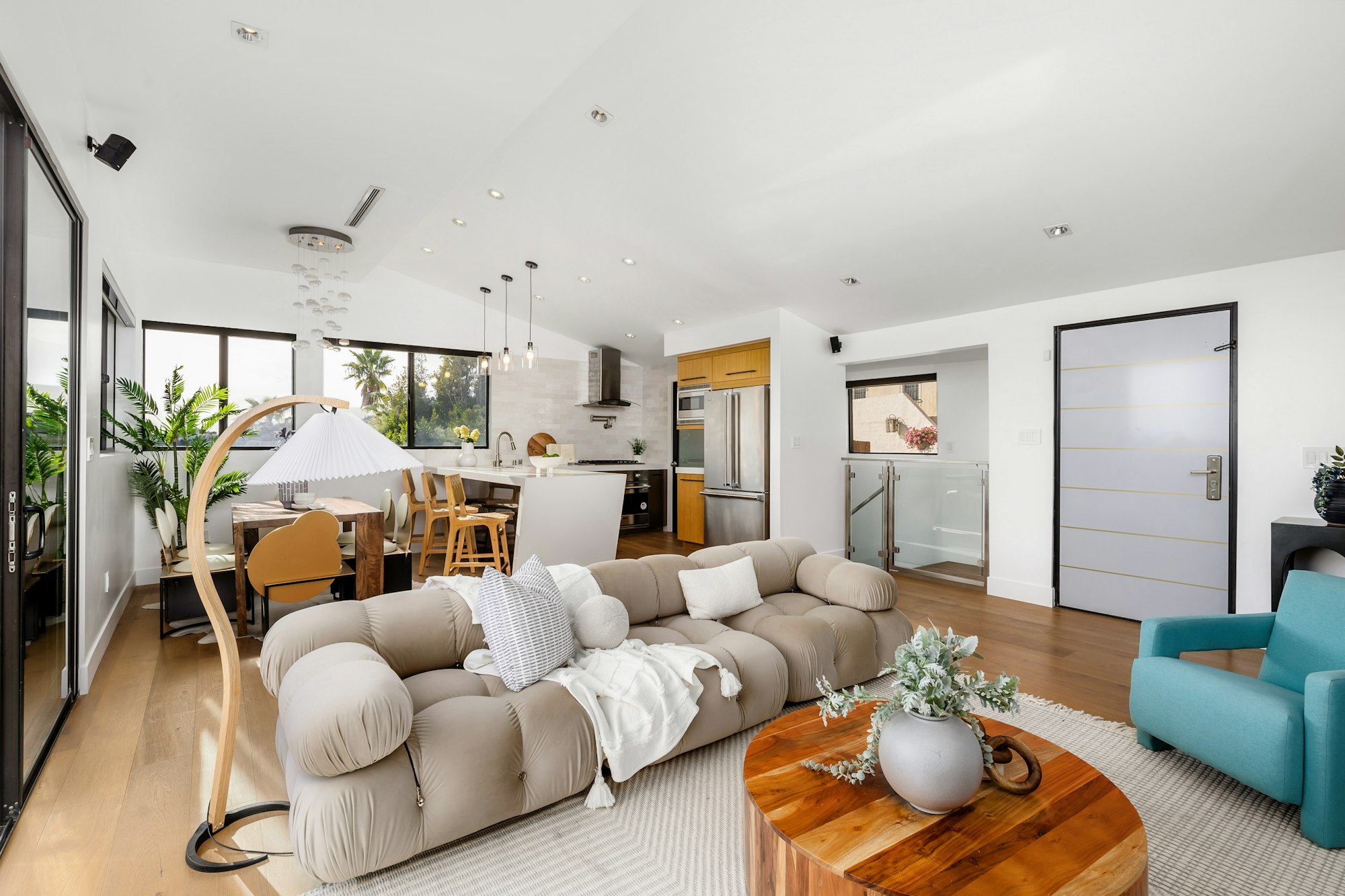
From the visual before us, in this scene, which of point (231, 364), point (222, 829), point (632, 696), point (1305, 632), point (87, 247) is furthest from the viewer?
point (231, 364)

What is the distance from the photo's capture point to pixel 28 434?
7.18ft

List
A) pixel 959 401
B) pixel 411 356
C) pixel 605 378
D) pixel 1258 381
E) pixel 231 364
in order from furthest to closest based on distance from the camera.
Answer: pixel 605 378
pixel 411 356
pixel 959 401
pixel 231 364
pixel 1258 381

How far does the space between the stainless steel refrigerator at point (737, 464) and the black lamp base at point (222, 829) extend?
14.8 ft

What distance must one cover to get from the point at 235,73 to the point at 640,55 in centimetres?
178

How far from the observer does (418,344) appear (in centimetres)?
690

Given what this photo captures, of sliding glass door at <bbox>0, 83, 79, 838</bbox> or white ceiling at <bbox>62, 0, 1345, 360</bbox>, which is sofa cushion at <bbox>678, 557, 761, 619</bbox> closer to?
white ceiling at <bbox>62, 0, 1345, 360</bbox>

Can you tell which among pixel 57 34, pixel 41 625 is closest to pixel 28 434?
pixel 41 625

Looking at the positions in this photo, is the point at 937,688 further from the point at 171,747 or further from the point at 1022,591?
the point at 1022,591

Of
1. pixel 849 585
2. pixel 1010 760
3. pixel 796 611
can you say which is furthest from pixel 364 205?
pixel 1010 760

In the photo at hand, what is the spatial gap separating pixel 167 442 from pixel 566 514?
305 cm

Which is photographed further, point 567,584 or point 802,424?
point 802,424

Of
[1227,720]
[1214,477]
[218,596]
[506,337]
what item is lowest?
[1227,720]

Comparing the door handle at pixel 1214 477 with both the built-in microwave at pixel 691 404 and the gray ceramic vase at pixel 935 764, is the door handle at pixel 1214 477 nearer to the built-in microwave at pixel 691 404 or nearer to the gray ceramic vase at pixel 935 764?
the gray ceramic vase at pixel 935 764

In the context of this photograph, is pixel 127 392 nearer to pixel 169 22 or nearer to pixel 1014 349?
pixel 169 22
